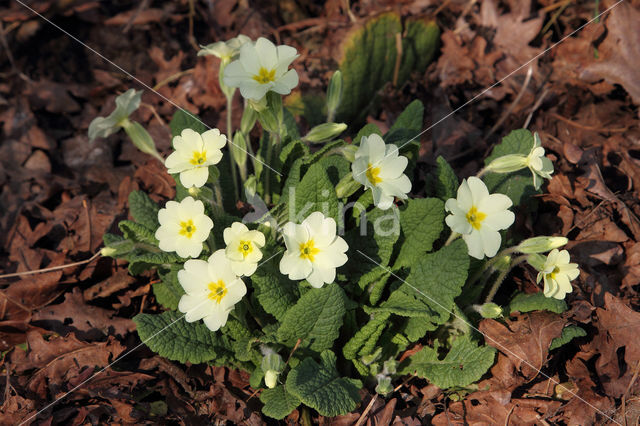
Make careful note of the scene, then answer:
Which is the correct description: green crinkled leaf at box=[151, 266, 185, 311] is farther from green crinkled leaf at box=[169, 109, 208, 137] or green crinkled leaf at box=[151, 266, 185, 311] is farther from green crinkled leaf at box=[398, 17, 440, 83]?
green crinkled leaf at box=[398, 17, 440, 83]

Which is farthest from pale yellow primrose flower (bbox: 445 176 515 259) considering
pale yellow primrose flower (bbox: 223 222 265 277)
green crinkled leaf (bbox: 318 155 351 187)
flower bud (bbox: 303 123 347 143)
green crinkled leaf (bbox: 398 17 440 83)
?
green crinkled leaf (bbox: 398 17 440 83)

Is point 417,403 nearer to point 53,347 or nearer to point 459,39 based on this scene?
point 53,347

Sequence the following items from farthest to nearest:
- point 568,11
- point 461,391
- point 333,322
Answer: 1. point 568,11
2. point 461,391
3. point 333,322

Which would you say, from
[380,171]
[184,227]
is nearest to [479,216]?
[380,171]

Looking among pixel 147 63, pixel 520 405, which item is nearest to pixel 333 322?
pixel 520 405

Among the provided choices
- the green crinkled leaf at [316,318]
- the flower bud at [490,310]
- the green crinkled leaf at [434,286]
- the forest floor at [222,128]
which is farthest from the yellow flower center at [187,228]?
the flower bud at [490,310]

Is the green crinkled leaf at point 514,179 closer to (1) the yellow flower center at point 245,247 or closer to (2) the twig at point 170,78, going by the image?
(1) the yellow flower center at point 245,247
